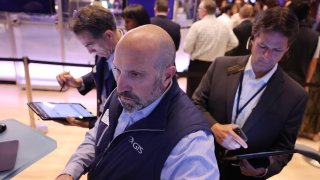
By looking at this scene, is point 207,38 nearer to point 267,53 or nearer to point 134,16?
point 134,16

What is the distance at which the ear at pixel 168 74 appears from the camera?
3.62ft

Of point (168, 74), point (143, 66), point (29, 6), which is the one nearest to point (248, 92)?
point (168, 74)

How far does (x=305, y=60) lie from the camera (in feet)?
10.6

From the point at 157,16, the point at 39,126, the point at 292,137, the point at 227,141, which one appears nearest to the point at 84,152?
the point at 227,141

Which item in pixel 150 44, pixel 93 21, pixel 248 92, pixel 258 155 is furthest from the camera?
pixel 93 21

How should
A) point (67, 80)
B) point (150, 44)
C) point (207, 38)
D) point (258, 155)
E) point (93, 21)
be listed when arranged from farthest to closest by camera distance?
point (207, 38) < point (67, 80) < point (93, 21) < point (258, 155) < point (150, 44)

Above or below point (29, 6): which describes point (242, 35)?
below

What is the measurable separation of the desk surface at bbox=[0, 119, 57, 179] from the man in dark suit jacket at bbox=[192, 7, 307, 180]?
36.6 inches

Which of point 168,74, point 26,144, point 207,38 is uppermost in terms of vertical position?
point 168,74

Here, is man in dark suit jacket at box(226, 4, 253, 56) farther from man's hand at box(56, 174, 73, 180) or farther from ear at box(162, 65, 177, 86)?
man's hand at box(56, 174, 73, 180)

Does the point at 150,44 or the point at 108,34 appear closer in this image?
the point at 150,44

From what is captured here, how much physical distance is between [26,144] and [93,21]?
2.65ft

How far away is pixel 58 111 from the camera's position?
6.28ft

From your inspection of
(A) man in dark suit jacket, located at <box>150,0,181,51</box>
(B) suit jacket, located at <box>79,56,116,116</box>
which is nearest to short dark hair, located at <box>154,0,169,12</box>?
(A) man in dark suit jacket, located at <box>150,0,181,51</box>
